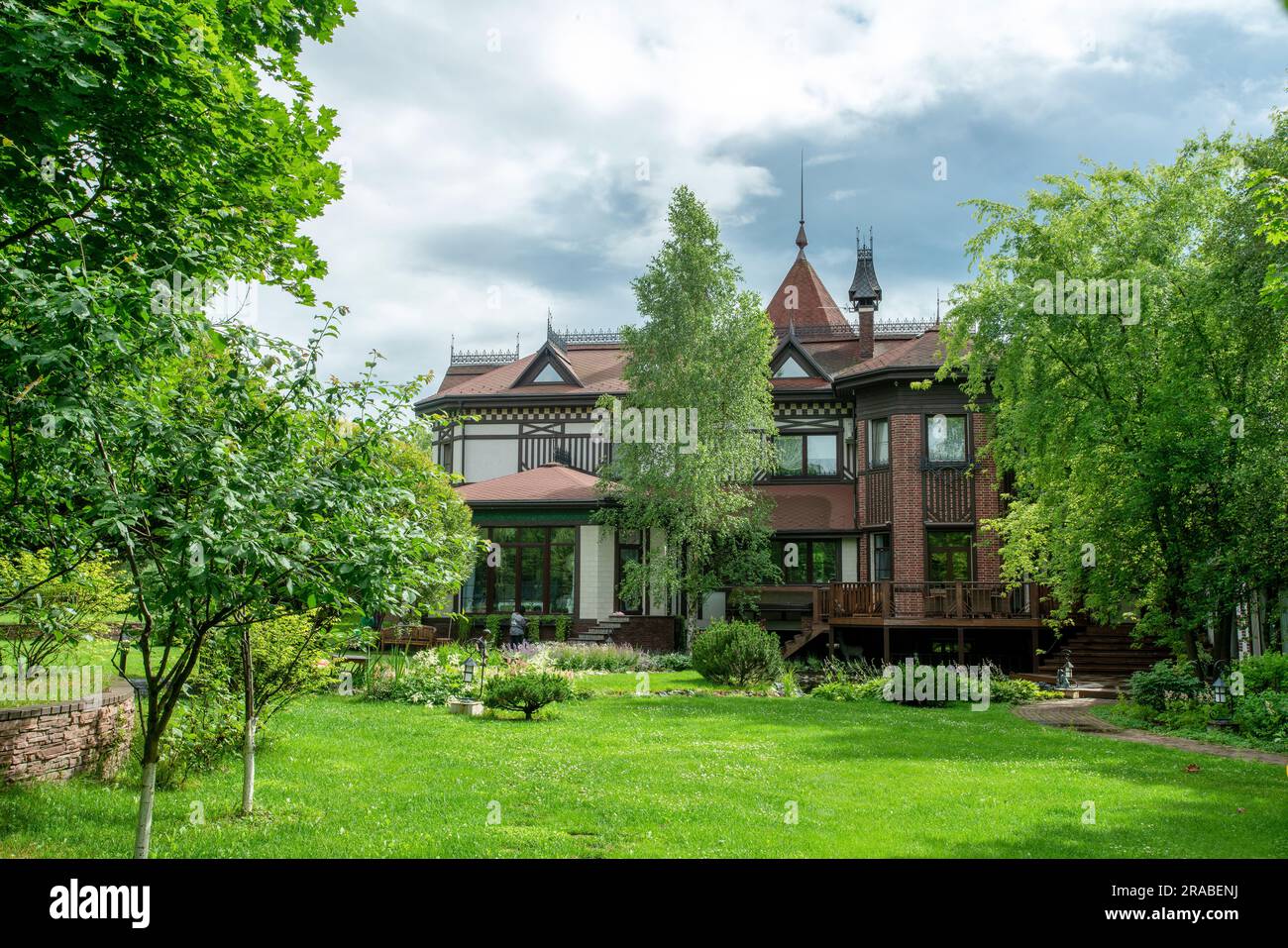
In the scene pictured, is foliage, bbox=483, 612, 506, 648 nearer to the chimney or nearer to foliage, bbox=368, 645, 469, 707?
foliage, bbox=368, 645, 469, 707

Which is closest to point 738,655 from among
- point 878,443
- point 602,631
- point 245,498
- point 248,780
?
point 602,631

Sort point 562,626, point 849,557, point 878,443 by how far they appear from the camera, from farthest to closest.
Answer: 1. point 849,557
2. point 562,626
3. point 878,443

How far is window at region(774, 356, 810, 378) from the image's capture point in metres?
30.7

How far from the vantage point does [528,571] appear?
28.7m

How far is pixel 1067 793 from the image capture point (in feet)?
30.3

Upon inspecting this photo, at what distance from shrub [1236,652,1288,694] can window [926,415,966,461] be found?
40.6 feet

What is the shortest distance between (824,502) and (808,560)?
1.84m

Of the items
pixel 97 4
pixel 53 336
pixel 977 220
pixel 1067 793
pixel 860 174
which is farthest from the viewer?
pixel 860 174

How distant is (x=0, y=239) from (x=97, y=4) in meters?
1.99

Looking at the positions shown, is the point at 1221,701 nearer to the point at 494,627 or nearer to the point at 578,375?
the point at 494,627

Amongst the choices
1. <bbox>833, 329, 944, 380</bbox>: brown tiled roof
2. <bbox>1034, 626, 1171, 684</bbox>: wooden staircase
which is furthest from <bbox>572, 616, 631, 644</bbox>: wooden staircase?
<bbox>1034, 626, 1171, 684</bbox>: wooden staircase

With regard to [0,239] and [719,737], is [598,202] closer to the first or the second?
[719,737]

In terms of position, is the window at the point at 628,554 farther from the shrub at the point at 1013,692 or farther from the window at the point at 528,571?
the shrub at the point at 1013,692
